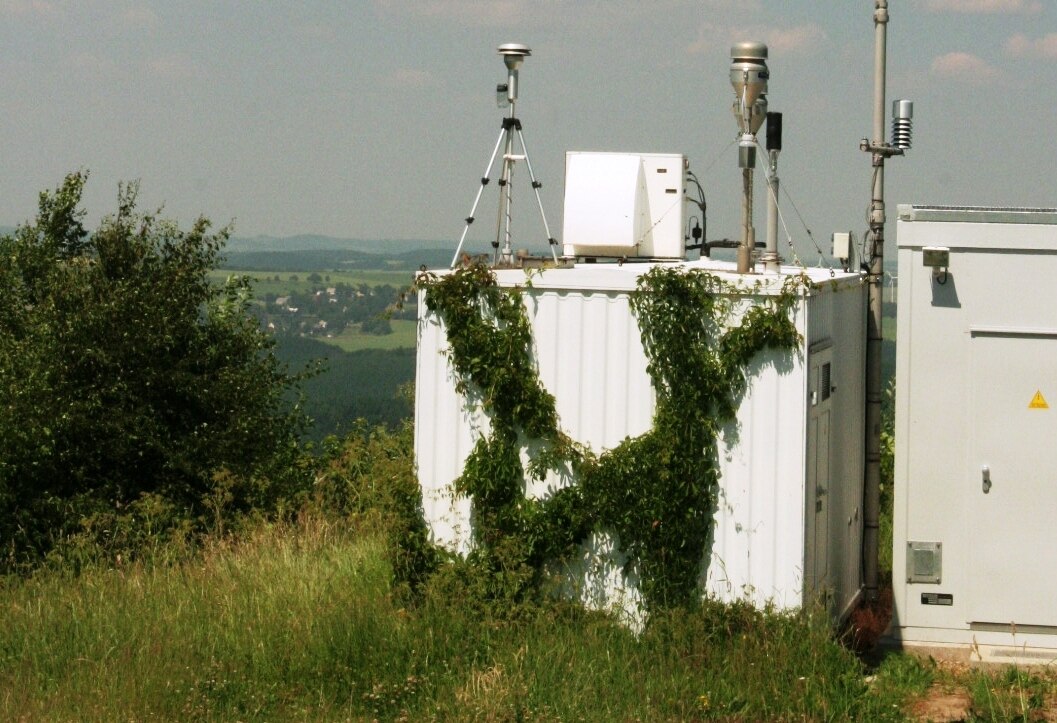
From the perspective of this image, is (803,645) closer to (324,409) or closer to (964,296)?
(964,296)

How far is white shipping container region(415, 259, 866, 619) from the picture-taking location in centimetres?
837

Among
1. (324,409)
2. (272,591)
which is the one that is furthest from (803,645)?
(324,409)

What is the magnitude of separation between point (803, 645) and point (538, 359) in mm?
2382

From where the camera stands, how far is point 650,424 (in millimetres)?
8562

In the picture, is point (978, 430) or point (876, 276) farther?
point (876, 276)

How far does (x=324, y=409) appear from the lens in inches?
1192

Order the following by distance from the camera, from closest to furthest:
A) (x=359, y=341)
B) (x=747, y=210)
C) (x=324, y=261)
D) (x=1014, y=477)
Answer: (x=1014, y=477) < (x=747, y=210) < (x=359, y=341) < (x=324, y=261)

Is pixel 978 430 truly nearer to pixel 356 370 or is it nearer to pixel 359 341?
pixel 356 370

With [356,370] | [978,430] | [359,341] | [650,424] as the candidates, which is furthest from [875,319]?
[359,341]

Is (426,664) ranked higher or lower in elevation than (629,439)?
lower

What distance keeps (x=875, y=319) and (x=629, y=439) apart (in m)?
2.93

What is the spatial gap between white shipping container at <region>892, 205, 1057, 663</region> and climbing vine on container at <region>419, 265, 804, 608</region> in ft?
3.49

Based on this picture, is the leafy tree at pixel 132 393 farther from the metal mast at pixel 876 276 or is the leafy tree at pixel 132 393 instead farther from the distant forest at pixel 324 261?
the distant forest at pixel 324 261

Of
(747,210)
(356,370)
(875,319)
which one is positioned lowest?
(356,370)
